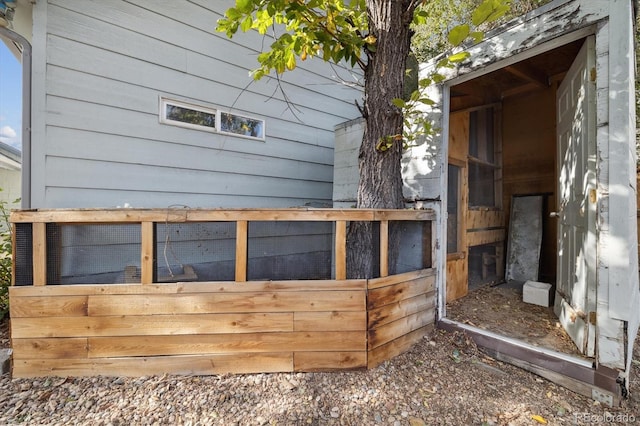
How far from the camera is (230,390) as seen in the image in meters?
1.71

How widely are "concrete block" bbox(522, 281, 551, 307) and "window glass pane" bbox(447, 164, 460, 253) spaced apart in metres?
0.84

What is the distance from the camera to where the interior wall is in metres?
3.75

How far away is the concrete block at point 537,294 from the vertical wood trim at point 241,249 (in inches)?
119

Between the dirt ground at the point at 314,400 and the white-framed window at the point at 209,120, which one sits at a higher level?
the white-framed window at the point at 209,120

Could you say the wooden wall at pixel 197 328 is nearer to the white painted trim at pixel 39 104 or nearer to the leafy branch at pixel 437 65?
the white painted trim at pixel 39 104

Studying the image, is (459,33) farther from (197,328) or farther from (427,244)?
(197,328)

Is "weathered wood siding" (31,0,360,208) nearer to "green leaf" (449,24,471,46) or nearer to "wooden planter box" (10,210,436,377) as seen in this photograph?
"wooden planter box" (10,210,436,377)

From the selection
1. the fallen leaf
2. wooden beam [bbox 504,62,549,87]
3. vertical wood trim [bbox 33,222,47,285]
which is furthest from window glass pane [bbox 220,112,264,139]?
the fallen leaf

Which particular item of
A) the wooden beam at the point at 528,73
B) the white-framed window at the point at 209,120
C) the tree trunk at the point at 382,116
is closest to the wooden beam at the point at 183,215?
the tree trunk at the point at 382,116

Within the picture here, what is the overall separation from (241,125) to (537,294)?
379cm

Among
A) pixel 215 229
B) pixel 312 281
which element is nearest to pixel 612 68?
pixel 312 281

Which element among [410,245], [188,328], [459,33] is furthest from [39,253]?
[459,33]

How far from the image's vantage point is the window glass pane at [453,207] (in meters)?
3.04

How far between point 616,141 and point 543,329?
5.17 feet
